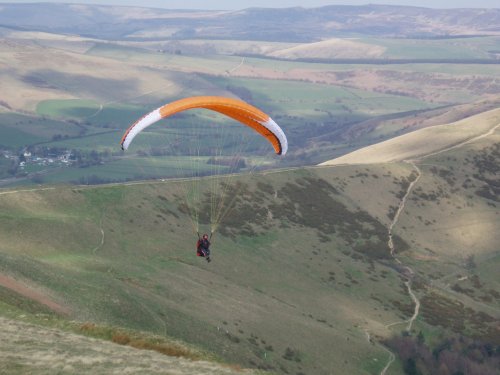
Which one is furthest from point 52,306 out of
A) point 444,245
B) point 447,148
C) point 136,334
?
point 447,148

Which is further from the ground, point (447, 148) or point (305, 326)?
point (447, 148)

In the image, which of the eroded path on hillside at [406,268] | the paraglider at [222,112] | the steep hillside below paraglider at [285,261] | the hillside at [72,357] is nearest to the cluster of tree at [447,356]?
the eroded path on hillside at [406,268]

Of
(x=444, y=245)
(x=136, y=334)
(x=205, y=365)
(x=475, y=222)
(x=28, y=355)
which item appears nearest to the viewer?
(x=28, y=355)

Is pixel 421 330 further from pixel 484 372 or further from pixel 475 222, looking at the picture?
pixel 475 222

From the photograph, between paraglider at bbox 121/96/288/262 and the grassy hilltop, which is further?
paraglider at bbox 121/96/288/262

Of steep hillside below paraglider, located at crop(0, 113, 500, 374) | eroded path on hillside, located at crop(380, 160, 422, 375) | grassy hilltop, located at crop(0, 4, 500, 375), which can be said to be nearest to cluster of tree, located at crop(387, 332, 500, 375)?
grassy hilltop, located at crop(0, 4, 500, 375)

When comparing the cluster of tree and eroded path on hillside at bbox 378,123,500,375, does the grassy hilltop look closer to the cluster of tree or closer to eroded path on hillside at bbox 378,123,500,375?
the cluster of tree

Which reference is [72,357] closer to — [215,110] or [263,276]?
[215,110]

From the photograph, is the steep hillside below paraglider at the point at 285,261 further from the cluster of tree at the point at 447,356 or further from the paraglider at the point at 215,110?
the paraglider at the point at 215,110
